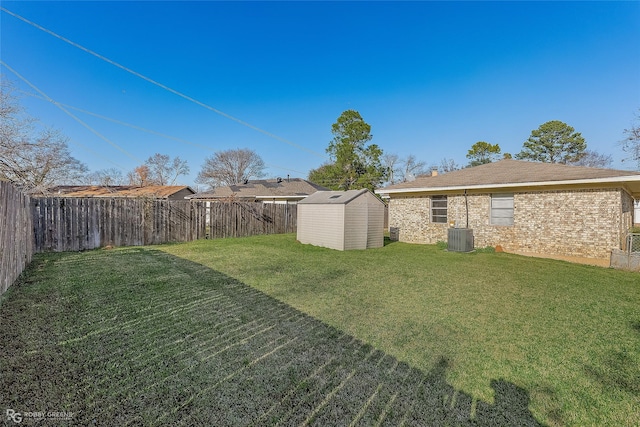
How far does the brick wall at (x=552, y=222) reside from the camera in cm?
820

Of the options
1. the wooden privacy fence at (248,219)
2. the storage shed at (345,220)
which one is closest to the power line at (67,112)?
the wooden privacy fence at (248,219)

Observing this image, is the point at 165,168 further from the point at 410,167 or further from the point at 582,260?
the point at 582,260

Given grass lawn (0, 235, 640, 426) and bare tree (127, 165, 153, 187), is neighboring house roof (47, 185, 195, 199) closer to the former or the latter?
bare tree (127, 165, 153, 187)

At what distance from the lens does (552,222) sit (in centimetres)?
910

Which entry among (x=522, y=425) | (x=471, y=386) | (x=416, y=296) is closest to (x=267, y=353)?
(x=471, y=386)

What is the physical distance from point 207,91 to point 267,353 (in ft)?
54.6

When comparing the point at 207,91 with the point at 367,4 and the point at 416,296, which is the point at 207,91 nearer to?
the point at 367,4

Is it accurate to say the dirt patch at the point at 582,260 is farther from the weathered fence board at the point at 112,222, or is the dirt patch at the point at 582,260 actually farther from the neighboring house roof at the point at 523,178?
the weathered fence board at the point at 112,222

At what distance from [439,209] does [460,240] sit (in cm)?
226

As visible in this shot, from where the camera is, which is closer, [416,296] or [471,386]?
[471,386]

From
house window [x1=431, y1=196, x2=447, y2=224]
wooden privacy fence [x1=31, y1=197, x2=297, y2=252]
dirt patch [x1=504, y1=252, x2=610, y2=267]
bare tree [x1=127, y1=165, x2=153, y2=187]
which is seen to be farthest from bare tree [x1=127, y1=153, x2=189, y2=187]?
dirt patch [x1=504, y1=252, x2=610, y2=267]

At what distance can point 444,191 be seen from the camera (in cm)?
1141

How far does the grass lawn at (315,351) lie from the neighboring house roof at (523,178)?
4.21 metres

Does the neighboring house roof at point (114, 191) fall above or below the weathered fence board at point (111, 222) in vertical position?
above
